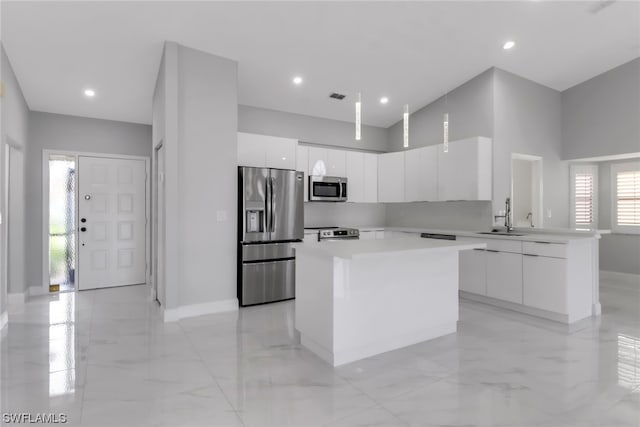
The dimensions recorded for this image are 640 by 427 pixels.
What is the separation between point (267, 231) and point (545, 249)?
319 cm

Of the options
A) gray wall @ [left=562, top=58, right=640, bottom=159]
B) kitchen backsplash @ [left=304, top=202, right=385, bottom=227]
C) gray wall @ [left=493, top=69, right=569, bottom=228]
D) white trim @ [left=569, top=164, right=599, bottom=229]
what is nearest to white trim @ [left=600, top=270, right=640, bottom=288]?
white trim @ [left=569, top=164, right=599, bottom=229]

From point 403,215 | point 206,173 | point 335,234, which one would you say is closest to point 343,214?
point 335,234

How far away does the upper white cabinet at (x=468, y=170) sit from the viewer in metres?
4.88

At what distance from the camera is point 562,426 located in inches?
77.3

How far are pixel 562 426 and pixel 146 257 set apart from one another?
5.68 m

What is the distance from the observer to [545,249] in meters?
3.85

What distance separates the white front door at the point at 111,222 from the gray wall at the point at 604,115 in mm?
7028

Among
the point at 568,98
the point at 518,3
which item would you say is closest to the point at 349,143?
the point at 518,3

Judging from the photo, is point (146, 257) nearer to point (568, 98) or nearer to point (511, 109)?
point (511, 109)

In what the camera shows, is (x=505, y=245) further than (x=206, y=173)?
Yes

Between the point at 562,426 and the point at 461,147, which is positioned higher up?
the point at 461,147

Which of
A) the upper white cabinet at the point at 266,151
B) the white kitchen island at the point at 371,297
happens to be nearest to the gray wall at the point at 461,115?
the upper white cabinet at the point at 266,151

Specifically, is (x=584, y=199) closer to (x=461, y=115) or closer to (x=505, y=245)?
(x=461, y=115)

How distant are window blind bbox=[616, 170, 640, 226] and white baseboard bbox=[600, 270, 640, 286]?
87cm
